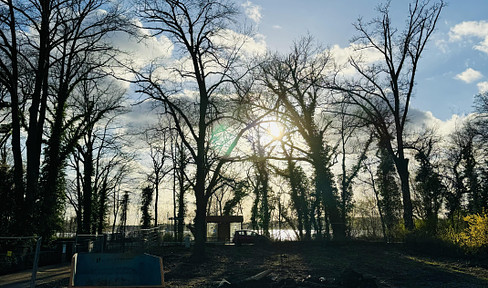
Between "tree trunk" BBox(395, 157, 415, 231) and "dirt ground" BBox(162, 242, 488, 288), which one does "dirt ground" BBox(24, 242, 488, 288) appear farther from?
"tree trunk" BBox(395, 157, 415, 231)

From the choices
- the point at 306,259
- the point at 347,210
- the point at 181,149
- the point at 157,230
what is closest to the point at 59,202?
the point at 157,230

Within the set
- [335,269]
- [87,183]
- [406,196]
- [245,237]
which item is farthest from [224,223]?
[335,269]

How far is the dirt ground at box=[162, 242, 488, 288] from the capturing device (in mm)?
11047

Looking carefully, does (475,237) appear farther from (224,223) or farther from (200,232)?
(224,223)

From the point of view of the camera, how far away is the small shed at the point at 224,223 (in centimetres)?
4009

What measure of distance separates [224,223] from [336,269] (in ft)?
89.7

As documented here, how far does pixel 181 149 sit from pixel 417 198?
1200 inches

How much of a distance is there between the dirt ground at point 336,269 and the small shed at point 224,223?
55.6 feet

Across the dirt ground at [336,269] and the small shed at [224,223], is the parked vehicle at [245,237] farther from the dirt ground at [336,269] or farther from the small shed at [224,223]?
the dirt ground at [336,269]

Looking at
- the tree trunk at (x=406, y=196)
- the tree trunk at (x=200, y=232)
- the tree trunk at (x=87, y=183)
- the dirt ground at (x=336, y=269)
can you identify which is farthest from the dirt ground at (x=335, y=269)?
the tree trunk at (x=87, y=183)

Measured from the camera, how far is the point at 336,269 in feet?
47.3

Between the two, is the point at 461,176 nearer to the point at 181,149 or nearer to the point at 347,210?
the point at 347,210

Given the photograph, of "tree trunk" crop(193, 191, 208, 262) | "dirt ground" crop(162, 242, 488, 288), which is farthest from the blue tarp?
→ "tree trunk" crop(193, 191, 208, 262)

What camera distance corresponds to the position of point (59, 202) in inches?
888
